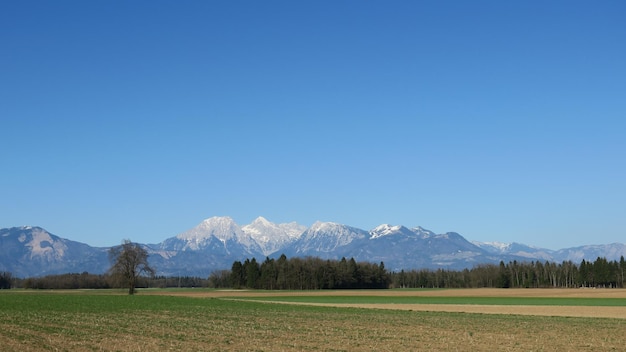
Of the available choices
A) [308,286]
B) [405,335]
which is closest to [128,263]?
[308,286]

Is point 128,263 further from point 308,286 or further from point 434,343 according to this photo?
point 434,343

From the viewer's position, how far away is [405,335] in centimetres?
3600

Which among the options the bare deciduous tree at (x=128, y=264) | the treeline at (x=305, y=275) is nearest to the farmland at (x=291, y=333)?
the bare deciduous tree at (x=128, y=264)

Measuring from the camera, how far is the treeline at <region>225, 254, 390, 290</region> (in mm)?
176000

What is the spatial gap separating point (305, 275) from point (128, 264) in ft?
223

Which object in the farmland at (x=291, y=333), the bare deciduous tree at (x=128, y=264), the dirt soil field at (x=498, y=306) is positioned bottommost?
the dirt soil field at (x=498, y=306)

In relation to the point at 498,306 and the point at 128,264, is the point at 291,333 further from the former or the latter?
the point at 128,264

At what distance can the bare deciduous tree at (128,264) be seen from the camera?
117938 millimetres

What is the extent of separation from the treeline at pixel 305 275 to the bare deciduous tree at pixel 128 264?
203ft

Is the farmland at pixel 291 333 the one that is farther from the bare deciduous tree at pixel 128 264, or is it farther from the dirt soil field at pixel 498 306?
the bare deciduous tree at pixel 128 264

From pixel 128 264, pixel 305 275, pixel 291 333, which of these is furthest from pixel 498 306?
pixel 305 275

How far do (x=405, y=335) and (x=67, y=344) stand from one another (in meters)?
18.1

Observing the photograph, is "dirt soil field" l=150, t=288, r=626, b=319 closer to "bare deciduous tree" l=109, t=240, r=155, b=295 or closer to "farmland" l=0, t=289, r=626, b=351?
"bare deciduous tree" l=109, t=240, r=155, b=295

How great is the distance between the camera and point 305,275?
6964 inches
